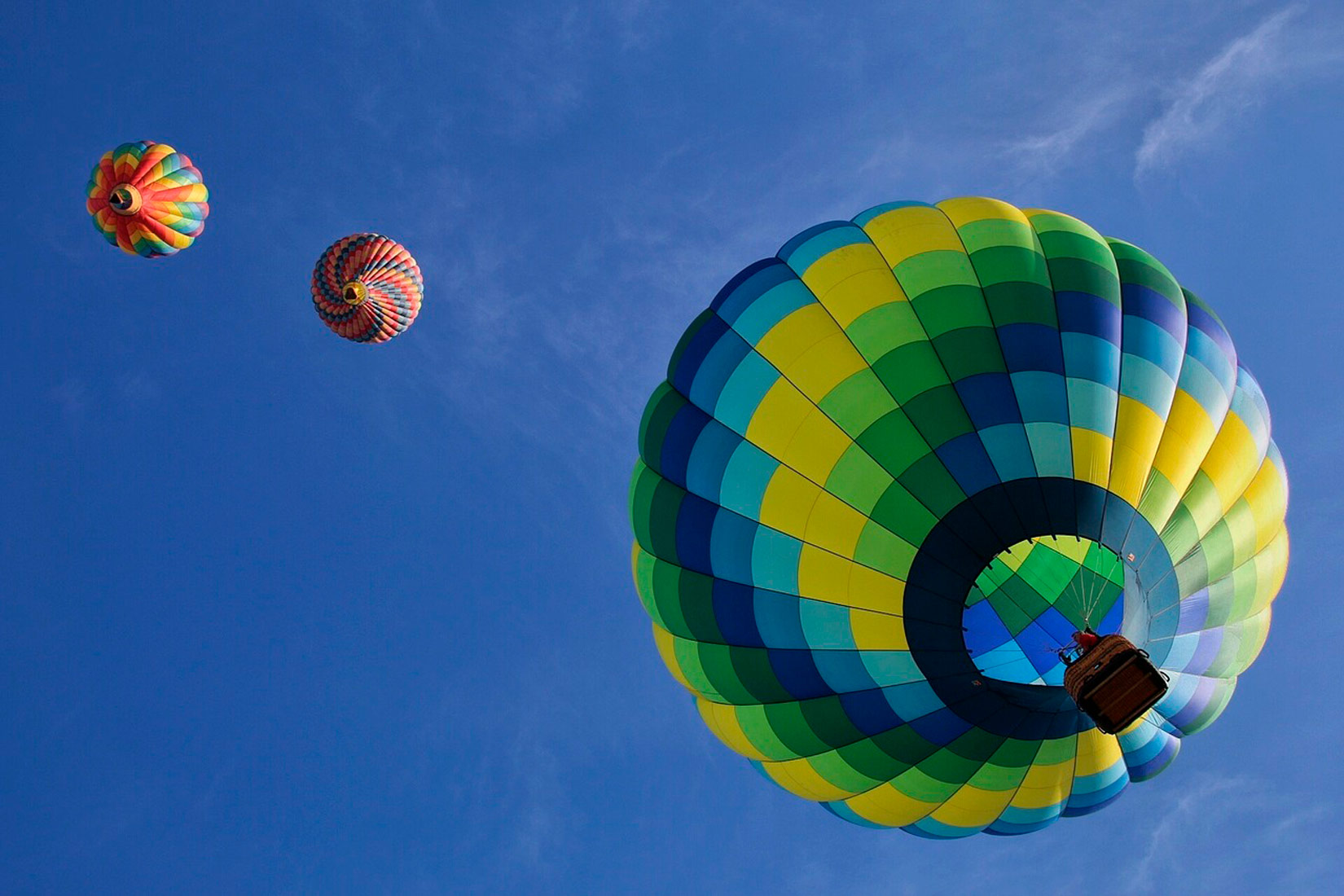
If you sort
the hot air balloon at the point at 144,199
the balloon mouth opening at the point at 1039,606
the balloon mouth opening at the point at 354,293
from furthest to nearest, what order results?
the balloon mouth opening at the point at 354,293 → the hot air balloon at the point at 144,199 → the balloon mouth opening at the point at 1039,606

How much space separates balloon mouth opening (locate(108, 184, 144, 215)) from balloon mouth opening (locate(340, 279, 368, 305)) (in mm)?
3377

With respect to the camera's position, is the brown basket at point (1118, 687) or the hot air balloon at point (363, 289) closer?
the brown basket at point (1118, 687)

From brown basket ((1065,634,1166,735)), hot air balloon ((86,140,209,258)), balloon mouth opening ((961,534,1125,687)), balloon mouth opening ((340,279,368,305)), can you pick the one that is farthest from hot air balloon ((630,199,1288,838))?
hot air balloon ((86,140,209,258))

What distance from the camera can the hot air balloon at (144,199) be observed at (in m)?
17.4

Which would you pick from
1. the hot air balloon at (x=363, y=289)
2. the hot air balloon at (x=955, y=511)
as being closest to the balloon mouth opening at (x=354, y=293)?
the hot air balloon at (x=363, y=289)

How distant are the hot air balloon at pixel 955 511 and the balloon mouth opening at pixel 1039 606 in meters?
0.02

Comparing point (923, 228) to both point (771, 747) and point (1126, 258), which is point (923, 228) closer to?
point (1126, 258)

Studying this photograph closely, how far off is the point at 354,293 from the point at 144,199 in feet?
11.7

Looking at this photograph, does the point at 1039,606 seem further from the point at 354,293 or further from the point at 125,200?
the point at 125,200

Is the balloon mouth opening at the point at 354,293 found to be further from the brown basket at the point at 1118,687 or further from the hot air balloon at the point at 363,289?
the brown basket at the point at 1118,687

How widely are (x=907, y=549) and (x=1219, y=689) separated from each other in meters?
4.48

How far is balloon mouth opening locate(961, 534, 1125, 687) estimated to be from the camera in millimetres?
10703

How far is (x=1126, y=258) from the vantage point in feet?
38.0

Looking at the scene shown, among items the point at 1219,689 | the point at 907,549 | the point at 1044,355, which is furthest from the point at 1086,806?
the point at 1044,355
